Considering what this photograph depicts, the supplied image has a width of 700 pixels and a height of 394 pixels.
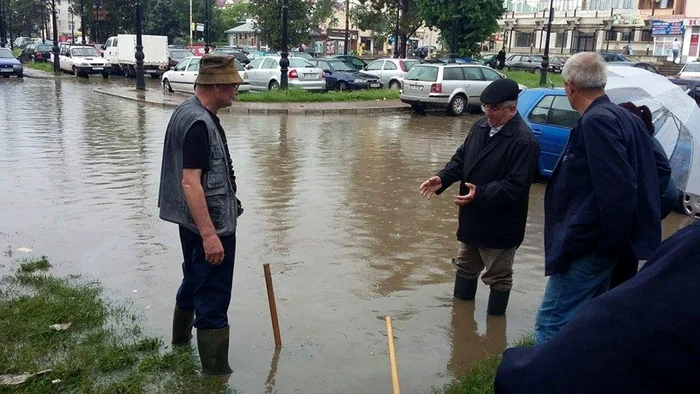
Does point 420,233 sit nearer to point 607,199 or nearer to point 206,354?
point 206,354

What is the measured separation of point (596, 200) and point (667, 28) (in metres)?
61.2

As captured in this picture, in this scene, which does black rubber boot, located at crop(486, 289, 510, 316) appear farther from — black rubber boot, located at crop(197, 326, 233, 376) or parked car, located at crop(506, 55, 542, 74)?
parked car, located at crop(506, 55, 542, 74)

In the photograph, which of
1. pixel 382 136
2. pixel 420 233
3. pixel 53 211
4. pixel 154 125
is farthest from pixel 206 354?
pixel 154 125

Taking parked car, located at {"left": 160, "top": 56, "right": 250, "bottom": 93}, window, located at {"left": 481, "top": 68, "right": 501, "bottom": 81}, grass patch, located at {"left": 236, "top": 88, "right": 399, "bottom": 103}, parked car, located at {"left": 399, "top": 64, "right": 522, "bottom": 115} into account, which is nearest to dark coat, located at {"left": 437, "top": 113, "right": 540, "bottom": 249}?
parked car, located at {"left": 399, "top": 64, "right": 522, "bottom": 115}

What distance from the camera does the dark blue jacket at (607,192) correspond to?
11.0 ft

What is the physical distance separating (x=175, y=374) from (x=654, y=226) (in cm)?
295

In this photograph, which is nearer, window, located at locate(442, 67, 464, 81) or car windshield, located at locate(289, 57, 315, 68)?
window, located at locate(442, 67, 464, 81)

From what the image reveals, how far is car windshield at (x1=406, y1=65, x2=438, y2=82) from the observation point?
2128 cm

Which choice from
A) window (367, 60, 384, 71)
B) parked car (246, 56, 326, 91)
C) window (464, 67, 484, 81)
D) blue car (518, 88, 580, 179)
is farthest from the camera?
window (367, 60, 384, 71)

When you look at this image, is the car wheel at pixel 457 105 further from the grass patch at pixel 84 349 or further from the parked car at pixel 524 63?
the parked car at pixel 524 63

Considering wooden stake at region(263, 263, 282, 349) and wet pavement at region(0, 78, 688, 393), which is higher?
wooden stake at region(263, 263, 282, 349)

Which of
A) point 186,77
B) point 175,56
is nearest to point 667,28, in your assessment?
point 175,56

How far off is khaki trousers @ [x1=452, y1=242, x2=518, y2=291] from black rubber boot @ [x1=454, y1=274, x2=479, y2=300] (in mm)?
58

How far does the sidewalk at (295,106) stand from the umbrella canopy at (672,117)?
48.3ft
